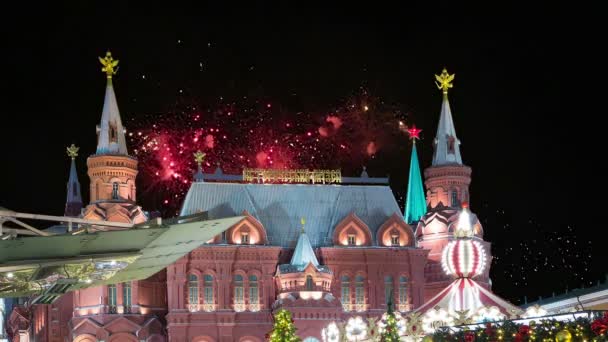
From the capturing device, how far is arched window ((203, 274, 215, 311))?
64.2 meters

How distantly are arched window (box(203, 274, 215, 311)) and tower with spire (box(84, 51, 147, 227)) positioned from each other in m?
4.87

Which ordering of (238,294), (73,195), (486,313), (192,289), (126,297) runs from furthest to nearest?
(73,195) < (238,294) < (126,297) < (192,289) < (486,313)

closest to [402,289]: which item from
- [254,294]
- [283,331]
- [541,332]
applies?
[254,294]

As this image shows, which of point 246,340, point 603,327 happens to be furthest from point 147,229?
point 246,340

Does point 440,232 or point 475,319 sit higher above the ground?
point 440,232

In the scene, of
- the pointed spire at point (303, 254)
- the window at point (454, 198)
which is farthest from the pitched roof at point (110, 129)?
the window at point (454, 198)

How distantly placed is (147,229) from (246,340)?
1808 inches

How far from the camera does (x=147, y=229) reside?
62.3 feet

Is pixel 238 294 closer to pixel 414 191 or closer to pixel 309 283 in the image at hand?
pixel 309 283

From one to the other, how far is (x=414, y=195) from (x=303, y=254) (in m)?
15.1

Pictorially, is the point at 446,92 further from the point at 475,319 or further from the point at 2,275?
the point at 2,275

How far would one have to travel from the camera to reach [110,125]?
66.9 metres

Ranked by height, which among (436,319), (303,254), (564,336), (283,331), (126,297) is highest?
(303,254)

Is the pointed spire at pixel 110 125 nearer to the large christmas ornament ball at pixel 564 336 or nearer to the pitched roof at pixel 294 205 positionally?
the pitched roof at pixel 294 205
